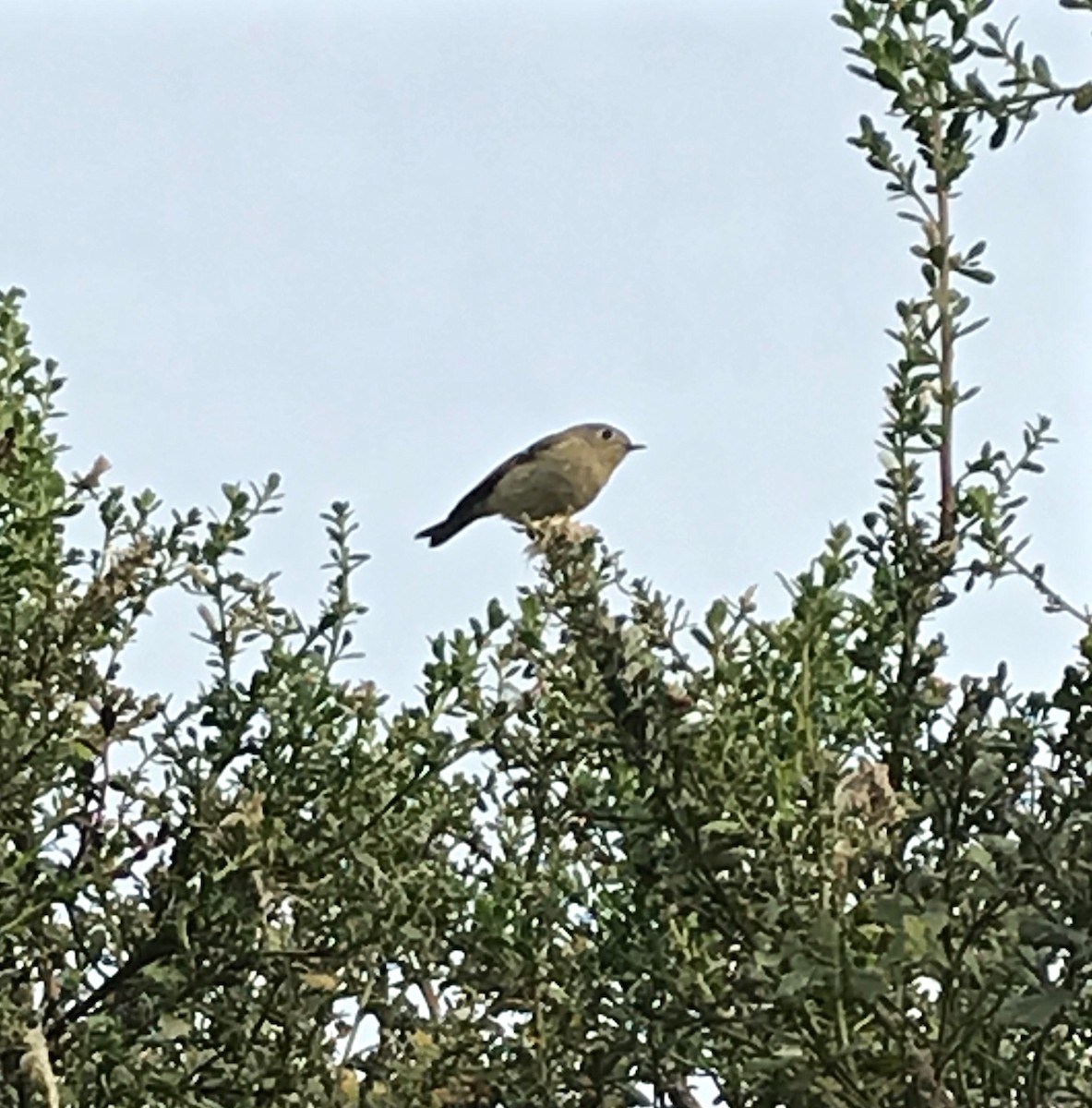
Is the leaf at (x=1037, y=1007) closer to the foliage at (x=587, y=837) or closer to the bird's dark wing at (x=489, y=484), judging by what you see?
the foliage at (x=587, y=837)

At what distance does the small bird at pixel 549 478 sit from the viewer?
7770 mm

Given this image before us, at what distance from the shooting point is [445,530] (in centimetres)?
833

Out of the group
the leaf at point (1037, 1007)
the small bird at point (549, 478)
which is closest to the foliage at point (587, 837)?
the leaf at point (1037, 1007)

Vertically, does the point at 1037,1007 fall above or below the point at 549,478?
below

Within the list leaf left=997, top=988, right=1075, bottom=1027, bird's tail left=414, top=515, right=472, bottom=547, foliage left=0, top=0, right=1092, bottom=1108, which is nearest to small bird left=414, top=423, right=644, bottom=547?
bird's tail left=414, top=515, right=472, bottom=547

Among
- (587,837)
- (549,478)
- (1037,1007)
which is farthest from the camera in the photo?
(549,478)

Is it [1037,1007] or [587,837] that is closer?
[1037,1007]

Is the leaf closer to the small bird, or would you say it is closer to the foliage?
the foliage

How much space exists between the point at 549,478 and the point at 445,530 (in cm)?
70

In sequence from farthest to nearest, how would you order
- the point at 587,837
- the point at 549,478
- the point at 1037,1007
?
the point at 549,478 → the point at 587,837 → the point at 1037,1007

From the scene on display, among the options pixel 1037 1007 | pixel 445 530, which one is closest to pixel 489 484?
pixel 445 530

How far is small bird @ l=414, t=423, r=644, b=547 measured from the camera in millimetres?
7770

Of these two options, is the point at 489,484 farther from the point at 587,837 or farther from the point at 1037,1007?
the point at 1037,1007

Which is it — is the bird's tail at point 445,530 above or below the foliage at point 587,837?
above
